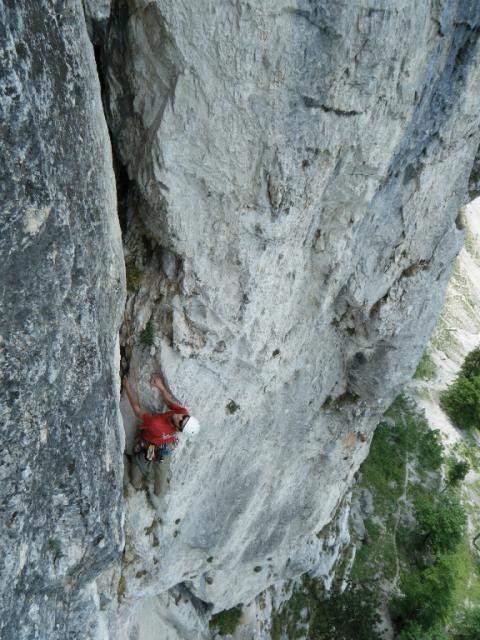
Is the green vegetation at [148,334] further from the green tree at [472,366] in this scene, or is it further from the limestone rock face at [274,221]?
the green tree at [472,366]

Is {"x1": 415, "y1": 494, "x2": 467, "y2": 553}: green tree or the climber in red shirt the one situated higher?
the climber in red shirt

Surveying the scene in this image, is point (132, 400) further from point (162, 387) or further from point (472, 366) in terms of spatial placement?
point (472, 366)

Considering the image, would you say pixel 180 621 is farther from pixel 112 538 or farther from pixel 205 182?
pixel 205 182

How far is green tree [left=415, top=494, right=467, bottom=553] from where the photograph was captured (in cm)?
2070

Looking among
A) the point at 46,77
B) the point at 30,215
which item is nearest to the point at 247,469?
the point at 30,215

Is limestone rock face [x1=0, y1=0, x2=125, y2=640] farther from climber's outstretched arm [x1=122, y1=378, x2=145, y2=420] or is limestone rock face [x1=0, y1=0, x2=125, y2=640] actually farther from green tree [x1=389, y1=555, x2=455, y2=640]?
green tree [x1=389, y1=555, x2=455, y2=640]

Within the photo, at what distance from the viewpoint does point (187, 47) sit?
5.41 meters

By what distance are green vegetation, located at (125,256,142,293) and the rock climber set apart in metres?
1.50

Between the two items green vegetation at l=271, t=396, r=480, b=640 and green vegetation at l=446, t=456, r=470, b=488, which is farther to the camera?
green vegetation at l=446, t=456, r=470, b=488

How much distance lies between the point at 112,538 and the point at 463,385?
86.7 feet

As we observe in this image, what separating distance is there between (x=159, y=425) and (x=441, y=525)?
18.1m

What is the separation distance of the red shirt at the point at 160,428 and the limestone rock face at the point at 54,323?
56.4 inches

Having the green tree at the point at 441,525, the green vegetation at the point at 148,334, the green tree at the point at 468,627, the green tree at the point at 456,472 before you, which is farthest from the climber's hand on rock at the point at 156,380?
the green tree at the point at 456,472

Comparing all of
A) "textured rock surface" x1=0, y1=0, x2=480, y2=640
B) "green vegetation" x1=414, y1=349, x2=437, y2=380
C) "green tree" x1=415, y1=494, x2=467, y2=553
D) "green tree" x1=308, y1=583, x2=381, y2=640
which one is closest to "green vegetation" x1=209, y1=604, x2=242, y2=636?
"green tree" x1=308, y1=583, x2=381, y2=640
